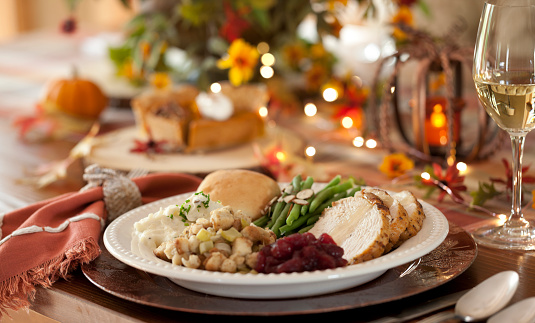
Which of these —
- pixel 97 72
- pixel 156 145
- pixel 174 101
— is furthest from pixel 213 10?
pixel 97 72

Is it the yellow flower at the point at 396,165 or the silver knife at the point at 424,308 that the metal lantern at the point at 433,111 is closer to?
the yellow flower at the point at 396,165

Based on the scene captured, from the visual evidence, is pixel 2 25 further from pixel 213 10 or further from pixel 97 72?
pixel 213 10

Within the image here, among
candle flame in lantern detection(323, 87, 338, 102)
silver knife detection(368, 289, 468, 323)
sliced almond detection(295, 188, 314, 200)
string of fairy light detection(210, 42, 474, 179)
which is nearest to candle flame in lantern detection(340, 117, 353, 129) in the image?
string of fairy light detection(210, 42, 474, 179)

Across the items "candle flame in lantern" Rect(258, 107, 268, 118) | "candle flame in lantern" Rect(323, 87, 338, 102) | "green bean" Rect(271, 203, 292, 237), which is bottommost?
"candle flame in lantern" Rect(323, 87, 338, 102)

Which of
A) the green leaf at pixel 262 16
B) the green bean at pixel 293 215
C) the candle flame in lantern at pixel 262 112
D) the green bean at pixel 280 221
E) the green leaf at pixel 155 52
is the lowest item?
the candle flame in lantern at pixel 262 112

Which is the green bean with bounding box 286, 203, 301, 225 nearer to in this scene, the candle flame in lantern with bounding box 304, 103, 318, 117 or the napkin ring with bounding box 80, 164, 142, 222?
the napkin ring with bounding box 80, 164, 142, 222

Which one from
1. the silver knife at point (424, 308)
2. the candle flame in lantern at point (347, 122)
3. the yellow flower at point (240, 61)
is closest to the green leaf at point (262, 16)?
the yellow flower at point (240, 61)

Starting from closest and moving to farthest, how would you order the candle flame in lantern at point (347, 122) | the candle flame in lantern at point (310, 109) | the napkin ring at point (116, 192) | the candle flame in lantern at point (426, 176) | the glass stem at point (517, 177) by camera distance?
the glass stem at point (517, 177)
the napkin ring at point (116, 192)
the candle flame in lantern at point (426, 176)
the candle flame in lantern at point (347, 122)
the candle flame in lantern at point (310, 109)
